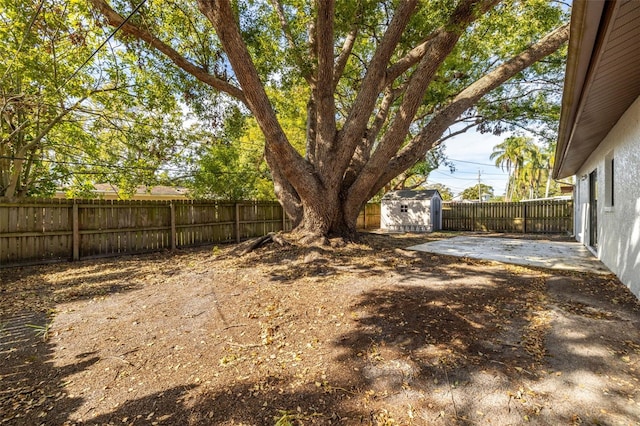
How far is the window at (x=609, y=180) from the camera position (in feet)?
17.3

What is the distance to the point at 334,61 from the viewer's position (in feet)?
23.1

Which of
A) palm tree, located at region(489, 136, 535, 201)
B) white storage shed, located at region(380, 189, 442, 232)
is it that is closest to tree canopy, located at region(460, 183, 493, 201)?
palm tree, located at region(489, 136, 535, 201)

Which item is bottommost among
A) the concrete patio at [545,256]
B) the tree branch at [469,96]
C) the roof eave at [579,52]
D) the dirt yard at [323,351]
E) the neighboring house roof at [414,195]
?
the dirt yard at [323,351]

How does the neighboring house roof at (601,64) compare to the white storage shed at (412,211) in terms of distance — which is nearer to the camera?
the neighboring house roof at (601,64)

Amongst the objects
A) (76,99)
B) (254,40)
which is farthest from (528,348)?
(76,99)

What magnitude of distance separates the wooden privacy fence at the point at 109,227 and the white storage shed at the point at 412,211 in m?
8.27

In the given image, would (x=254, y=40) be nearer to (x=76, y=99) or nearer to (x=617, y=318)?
(x=76, y=99)

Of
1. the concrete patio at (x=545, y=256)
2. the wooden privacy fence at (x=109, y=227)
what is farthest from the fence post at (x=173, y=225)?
the concrete patio at (x=545, y=256)

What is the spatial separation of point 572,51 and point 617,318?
2871 mm

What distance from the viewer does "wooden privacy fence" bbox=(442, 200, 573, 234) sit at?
12.8 metres

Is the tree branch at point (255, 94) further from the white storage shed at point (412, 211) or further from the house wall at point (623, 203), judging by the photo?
the white storage shed at point (412, 211)

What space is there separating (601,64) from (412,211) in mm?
12613

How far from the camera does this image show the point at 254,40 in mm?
7426

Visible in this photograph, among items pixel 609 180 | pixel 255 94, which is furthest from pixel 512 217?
pixel 255 94
